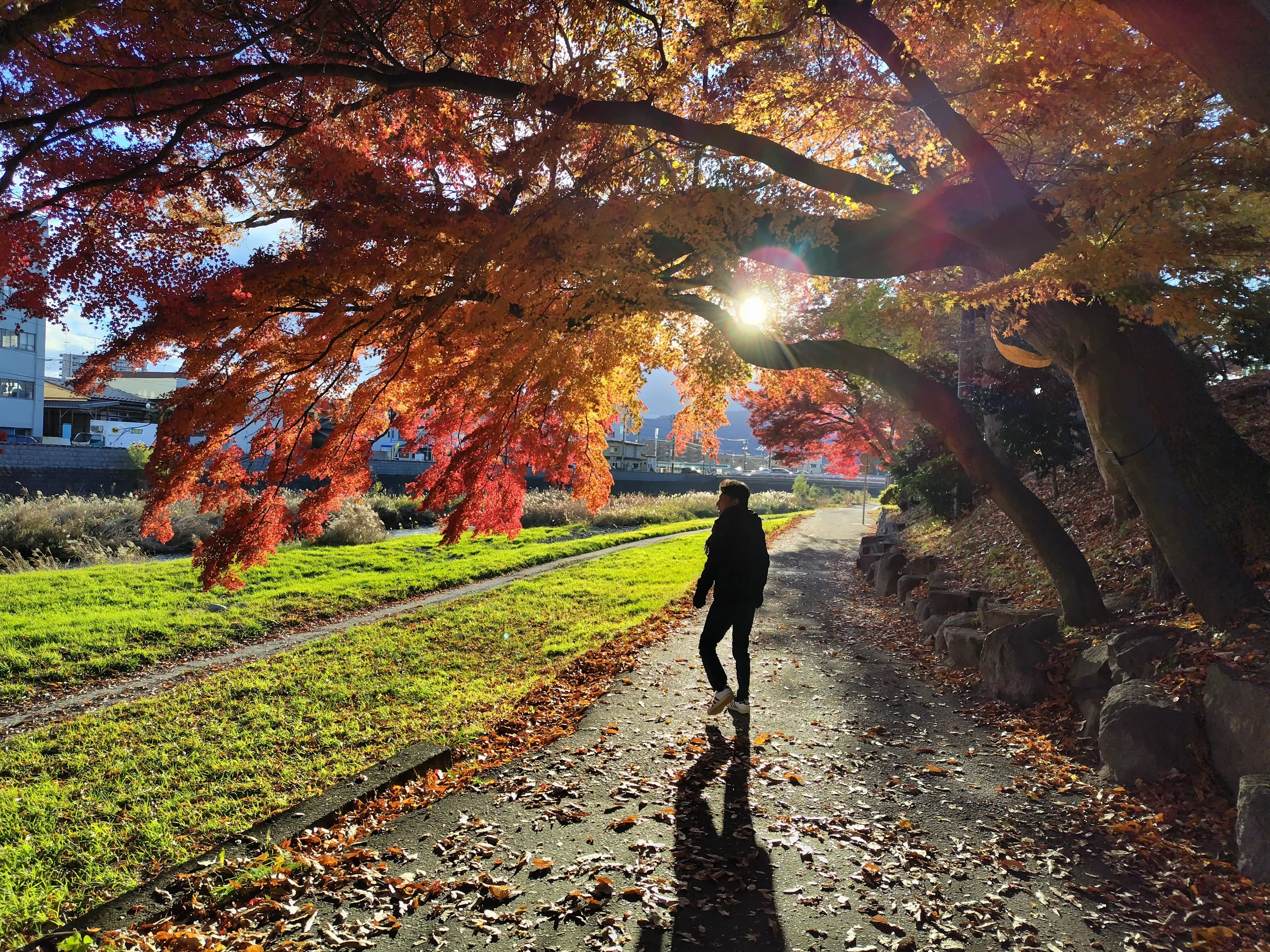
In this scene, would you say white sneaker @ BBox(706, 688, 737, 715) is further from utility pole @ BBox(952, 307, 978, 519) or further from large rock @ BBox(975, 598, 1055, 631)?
utility pole @ BBox(952, 307, 978, 519)

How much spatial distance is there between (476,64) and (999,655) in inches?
295

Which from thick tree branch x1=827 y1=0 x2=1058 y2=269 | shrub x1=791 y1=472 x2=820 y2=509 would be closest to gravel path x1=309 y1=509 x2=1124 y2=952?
thick tree branch x1=827 y1=0 x2=1058 y2=269

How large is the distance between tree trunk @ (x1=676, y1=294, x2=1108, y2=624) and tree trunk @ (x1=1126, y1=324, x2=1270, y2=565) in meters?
1.18

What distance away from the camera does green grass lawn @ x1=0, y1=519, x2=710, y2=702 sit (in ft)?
24.1

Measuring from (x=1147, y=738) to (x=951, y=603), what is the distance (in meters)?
4.02

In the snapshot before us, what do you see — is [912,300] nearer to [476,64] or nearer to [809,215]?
[809,215]

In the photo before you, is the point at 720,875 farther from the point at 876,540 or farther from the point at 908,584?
the point at 876,540

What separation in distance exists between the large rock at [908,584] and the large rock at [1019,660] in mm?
3872

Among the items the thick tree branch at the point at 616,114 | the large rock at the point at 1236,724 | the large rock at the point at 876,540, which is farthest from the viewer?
the large rock at the point at 876,540

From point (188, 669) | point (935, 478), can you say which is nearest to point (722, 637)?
point (188, 669)

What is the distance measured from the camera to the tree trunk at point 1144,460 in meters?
5.33

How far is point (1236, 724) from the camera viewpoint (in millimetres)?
3836

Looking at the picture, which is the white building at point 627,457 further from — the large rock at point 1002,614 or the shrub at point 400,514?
the large rock at point 1002,614

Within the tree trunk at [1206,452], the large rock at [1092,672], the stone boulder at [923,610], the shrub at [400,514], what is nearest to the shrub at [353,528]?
the shrub at [400,514]
